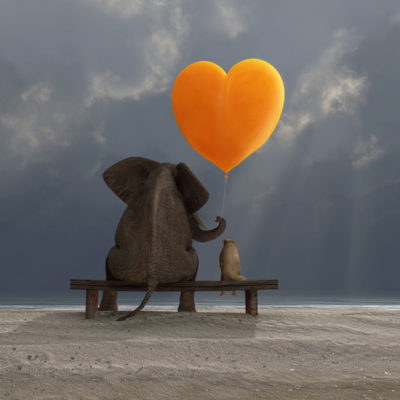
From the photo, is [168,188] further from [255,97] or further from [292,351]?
[292,351]

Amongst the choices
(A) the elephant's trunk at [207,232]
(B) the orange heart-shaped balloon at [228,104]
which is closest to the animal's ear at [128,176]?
(B) the orange heart-shaped balloon at [228,104]

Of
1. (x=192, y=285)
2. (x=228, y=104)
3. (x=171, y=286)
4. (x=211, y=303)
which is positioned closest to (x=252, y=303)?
(x=192, y=285)

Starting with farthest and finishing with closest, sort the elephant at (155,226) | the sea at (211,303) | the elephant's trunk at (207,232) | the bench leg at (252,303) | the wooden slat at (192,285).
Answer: the sea at (211,303), the elephant's trunk at (207,232), the bench leg at (252,303), the wooden slat at (192,285), the elephant at (155,226)

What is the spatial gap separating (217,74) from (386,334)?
4.37 metres

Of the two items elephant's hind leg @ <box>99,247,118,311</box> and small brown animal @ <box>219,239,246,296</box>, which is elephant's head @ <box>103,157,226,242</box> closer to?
small brown animal @ <box>219,239,246,296</box>

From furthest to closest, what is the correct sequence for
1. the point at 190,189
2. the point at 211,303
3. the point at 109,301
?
1. the point at 211,303
2. the point at 109,301
3. the point at 190,189

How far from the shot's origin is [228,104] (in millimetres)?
6617

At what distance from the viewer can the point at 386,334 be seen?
5828 mm

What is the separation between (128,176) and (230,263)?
2178mm

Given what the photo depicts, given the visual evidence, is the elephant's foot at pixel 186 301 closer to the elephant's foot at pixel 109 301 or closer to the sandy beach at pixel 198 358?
the sandy beach at pixel 198 358

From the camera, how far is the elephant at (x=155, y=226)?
20.6 feet

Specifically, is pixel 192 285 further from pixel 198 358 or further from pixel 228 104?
pixel 228 104

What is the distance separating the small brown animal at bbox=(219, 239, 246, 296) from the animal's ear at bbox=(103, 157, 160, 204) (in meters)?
1.75

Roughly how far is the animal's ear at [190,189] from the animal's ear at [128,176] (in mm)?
544
